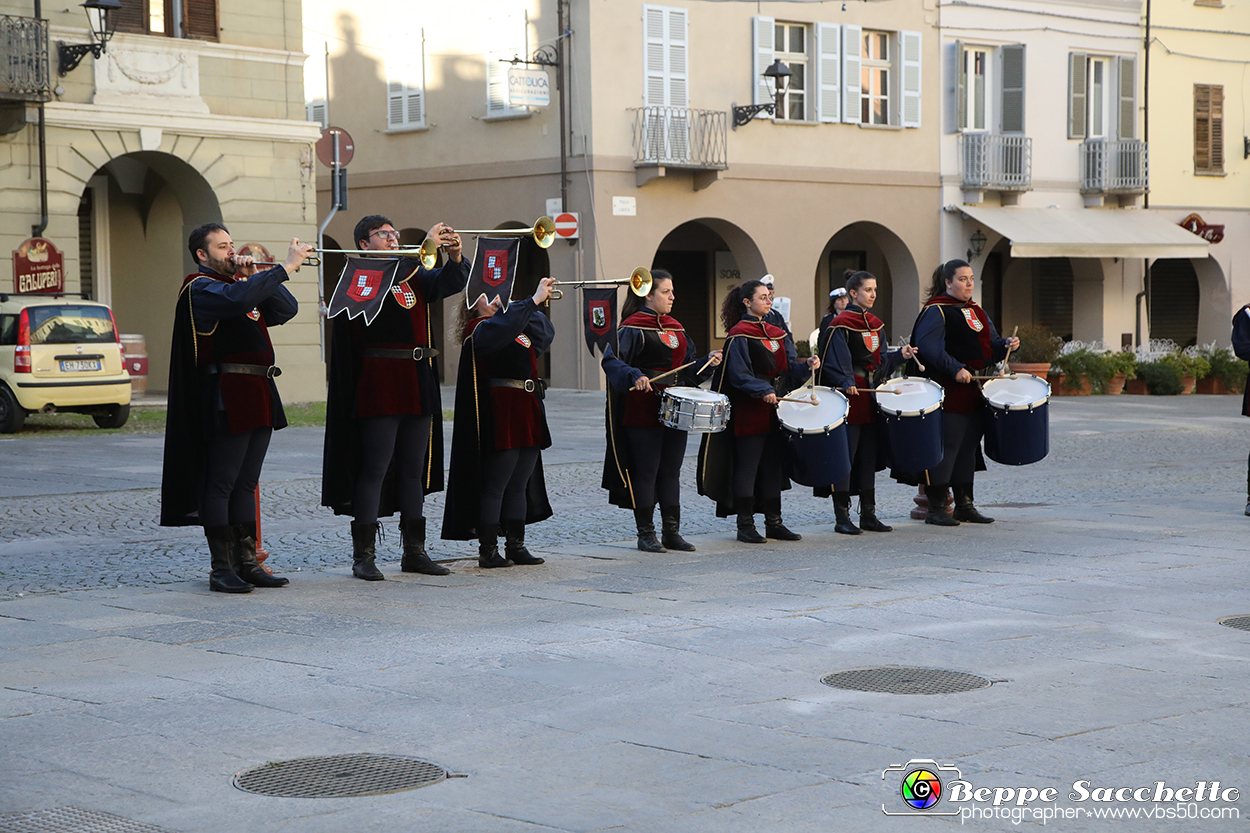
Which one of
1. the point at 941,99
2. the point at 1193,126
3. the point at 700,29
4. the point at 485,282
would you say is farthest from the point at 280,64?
the point at 1193,126

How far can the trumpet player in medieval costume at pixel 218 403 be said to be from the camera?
8719mm

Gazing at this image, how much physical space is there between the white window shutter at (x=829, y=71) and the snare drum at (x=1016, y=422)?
1975 centimetres

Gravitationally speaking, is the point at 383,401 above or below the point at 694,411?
above

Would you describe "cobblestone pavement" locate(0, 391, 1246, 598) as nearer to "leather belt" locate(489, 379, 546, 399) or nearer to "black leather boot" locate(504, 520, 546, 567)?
"black leather boot" locate(504, 520, 546, 567)

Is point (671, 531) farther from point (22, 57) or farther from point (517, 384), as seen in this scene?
point (22, 57)

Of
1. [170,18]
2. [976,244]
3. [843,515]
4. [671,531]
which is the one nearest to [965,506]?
[843,515]

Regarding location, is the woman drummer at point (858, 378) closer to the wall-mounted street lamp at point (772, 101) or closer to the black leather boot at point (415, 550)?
the black leather boot at point (415, 550)

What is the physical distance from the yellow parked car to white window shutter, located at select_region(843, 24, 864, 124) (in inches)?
598

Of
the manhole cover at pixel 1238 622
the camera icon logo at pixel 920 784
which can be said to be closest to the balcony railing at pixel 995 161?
the manhole cover at pixel 1238 622

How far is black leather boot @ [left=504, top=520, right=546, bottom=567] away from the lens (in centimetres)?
992

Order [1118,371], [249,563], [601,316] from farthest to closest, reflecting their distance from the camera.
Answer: [1118,371] < [601,316] < [249,563]

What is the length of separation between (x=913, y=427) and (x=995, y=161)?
892 inches

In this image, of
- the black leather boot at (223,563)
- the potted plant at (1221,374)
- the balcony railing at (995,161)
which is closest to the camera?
the black leather boot at (223,563)

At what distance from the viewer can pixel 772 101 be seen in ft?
98.8
